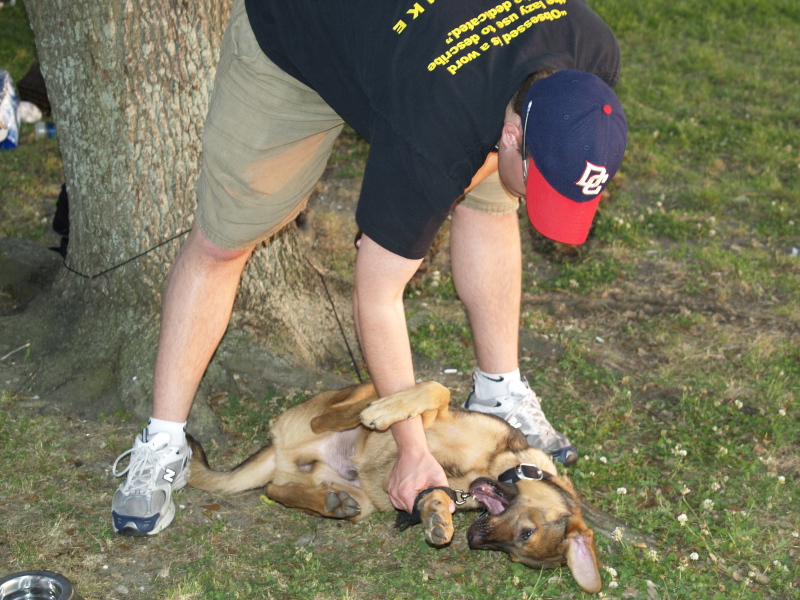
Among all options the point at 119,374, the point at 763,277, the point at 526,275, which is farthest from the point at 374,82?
the point at 763,277

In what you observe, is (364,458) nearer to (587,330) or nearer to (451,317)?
(451,317)

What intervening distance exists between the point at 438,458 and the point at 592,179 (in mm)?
1805

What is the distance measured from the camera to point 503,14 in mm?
2369

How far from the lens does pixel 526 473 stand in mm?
3484

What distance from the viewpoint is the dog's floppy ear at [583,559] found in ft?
9.76

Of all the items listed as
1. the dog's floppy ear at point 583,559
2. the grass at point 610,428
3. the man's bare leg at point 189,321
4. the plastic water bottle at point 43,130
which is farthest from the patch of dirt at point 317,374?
the plastic water bottle at point 43,130

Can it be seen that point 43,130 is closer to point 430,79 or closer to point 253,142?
point 253,142

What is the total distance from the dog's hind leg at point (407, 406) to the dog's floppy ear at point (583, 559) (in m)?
0.77

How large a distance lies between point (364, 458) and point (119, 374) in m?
1.30

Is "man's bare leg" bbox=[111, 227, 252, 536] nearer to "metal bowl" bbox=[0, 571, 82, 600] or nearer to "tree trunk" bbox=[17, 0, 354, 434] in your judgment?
"metal bowl" bbox=[0, 571, 82, 600]

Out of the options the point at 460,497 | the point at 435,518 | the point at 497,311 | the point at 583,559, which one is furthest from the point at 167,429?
the point at 583,559

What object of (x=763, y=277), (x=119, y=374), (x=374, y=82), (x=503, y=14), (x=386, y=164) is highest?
(x=503, y=14)

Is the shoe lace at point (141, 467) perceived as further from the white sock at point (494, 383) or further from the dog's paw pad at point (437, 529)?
the white sock at point (494, 383)

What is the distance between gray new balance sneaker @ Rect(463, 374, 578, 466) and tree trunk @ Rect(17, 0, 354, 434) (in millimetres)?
1103
